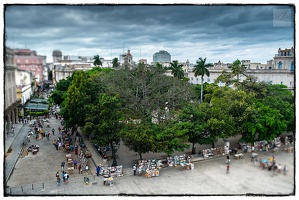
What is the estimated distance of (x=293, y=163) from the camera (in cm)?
1359

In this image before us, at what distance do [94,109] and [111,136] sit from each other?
6.40ft

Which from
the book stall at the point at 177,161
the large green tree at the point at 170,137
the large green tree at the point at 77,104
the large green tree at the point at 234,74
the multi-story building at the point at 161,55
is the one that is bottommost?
the book stall at the point at 177,161

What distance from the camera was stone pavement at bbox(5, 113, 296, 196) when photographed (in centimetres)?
1342

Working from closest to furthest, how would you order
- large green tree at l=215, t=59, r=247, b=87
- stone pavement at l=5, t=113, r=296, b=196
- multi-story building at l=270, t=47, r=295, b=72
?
stone pavement at l=5, t=113, r=296, b=196 → multi-story building at l=270, t=47, r=295, b=72 → large green tree at l=215, t=59, r=247, b=87

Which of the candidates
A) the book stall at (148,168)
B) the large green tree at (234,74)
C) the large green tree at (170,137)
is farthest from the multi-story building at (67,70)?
the book stall at (148,168)

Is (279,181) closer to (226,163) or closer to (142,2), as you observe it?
(226,163)

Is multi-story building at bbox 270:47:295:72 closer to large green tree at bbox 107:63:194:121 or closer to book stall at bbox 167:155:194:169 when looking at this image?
book stall at bbox 167:155:194:169

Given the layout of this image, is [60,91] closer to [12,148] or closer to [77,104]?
[77,104]

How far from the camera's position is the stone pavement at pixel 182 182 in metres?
13.4

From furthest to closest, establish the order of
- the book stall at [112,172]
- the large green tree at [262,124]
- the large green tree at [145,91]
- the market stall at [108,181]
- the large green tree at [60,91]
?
the large green tree at [60,91] < the large green tree at [145,91] < the large green tree at [262,124] < the book stall at [112,172] < the market stall at [108,181]

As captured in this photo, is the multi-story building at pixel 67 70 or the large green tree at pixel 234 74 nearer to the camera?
the large green tree at pixel 234 74

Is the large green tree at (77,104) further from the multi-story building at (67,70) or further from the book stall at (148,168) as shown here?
the multi-story building at (67,70)

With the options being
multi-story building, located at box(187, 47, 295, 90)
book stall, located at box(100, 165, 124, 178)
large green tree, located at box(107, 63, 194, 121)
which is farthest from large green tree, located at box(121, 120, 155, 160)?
multi-story building, located at box(187, 47, 295, 90)

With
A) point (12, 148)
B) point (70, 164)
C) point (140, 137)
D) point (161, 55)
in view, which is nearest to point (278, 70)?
point (161, 55)
